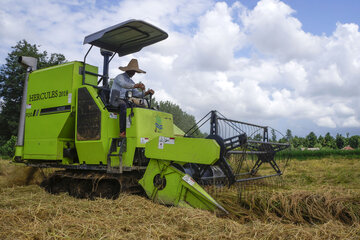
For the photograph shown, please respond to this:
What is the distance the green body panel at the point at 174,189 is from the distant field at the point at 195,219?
0.19 meters

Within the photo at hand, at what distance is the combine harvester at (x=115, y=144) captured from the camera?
514 cm

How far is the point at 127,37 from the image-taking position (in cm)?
725

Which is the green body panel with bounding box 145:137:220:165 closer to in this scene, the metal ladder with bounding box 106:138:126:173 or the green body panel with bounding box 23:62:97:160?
the metal ladder with bounding box 106:138:126:173

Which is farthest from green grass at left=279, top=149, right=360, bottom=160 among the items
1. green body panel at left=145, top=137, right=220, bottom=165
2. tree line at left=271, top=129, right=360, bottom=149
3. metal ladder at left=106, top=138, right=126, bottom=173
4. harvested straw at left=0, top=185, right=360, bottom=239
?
harvested straw at left=0, top=185, right=360, bottom=239

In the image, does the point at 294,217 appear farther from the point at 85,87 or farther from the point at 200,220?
the point at 85,87

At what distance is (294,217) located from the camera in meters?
4.45

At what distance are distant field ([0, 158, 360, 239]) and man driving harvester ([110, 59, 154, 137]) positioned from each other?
5.22 feet

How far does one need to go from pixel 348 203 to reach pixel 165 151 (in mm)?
2896

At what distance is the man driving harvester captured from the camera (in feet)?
20.1

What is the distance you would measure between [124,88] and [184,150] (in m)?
2.30

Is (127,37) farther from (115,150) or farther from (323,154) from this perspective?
(323,154)

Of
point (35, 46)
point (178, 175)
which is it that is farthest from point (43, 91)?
point (35, 46)

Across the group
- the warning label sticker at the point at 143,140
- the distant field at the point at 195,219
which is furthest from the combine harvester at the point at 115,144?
the distant field at the point at 195,219

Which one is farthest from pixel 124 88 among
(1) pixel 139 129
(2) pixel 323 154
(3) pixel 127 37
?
(2) pixel 323 154
